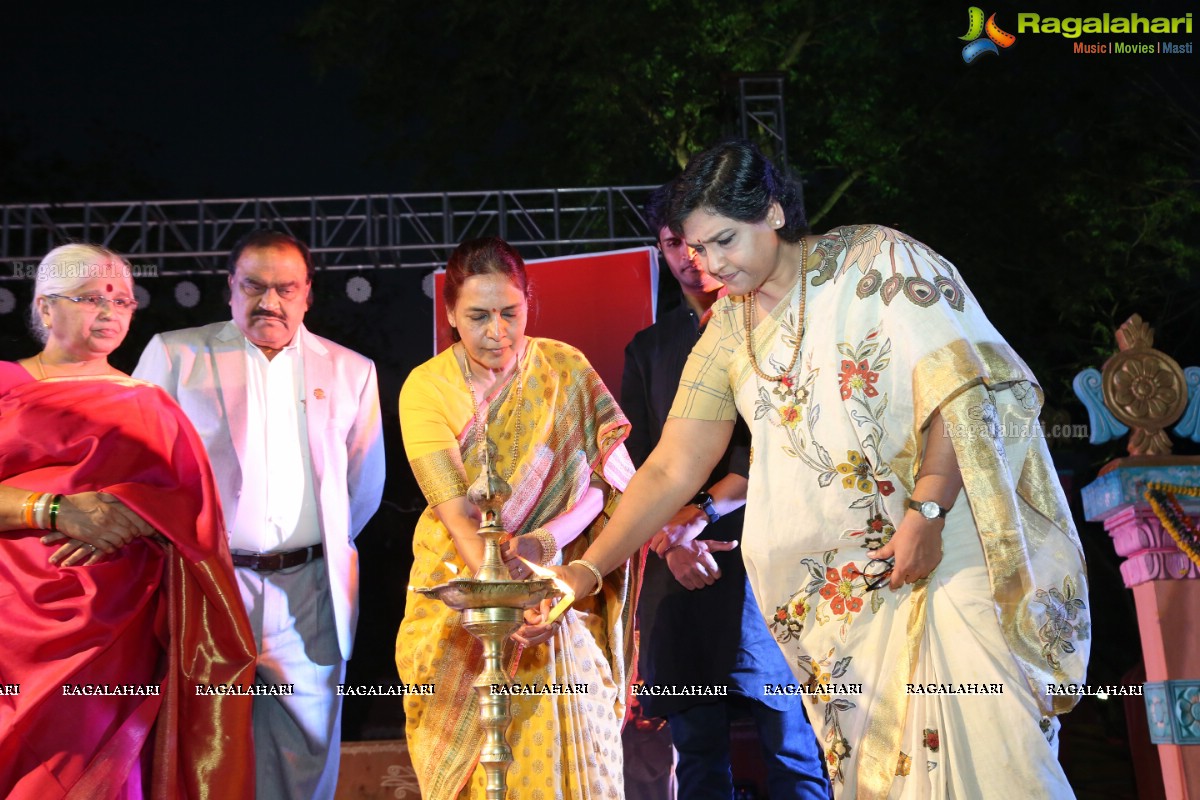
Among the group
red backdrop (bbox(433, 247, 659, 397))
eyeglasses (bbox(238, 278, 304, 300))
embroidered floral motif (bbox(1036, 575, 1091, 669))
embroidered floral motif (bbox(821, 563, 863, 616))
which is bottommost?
embroidered floral motif (bbox(1036, 575, 1091, 669))

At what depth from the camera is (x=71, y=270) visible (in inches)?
149

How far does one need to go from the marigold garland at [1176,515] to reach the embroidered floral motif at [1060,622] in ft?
6.73

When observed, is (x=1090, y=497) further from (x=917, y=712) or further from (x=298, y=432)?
(x=298, y=432)

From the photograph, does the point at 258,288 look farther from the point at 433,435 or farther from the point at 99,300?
the point at 433,435

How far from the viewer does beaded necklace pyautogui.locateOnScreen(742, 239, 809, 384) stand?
2.62 metres

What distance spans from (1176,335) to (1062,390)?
1.31 metres

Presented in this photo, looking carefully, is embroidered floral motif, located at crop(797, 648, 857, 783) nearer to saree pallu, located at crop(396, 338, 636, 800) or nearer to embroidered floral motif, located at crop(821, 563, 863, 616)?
embroidered floral motif, located at crop(821, 563, 863, 616)

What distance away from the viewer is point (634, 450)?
396 centimetres

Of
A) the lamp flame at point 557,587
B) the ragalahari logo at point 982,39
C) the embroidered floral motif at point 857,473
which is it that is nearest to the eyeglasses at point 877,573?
the embroidered floral motif at point 857,473

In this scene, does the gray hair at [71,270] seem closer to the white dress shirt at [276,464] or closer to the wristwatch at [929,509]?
the white dress shirt at [276,464]

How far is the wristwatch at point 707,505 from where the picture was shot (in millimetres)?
3604

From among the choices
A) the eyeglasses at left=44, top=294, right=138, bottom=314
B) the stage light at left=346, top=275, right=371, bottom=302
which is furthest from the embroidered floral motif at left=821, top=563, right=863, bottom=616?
the stage light at left=346, top=275, right=371, bottom=302

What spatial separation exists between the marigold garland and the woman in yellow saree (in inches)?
79.3

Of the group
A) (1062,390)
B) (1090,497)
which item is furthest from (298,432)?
(1062,390)
